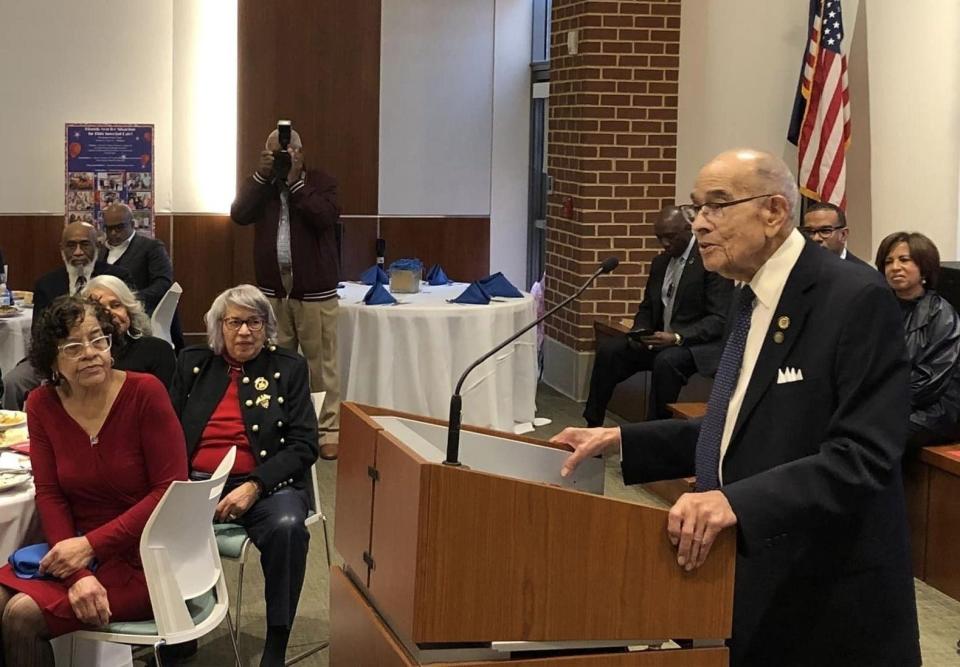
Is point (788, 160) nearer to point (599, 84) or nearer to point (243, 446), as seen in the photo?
point (599, 84)

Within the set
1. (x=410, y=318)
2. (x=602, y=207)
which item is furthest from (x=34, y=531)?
(x=602, y=207)

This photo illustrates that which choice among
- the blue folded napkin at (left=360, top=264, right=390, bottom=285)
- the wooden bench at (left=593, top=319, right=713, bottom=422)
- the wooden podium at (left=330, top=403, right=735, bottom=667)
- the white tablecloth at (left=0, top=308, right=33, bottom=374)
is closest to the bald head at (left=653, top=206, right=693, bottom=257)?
the wooden bench at (left=593, top=319, right=713, bottom=422)

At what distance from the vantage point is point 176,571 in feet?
11.5

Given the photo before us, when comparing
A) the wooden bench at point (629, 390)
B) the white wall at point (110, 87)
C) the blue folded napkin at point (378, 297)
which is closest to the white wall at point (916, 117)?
the wooden bench at point (629, 390)

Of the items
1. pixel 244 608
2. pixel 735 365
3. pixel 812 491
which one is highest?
pixel 735 365

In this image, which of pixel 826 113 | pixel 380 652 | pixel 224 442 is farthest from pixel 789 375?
pixel 826 113

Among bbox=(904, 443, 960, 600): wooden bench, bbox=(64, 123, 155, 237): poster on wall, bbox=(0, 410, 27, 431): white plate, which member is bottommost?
bbox=(904, 443, 960, 600): wooden bench

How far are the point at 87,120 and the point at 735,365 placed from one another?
739 cm

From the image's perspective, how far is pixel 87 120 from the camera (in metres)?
8.84

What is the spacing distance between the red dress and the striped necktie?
1.74 m

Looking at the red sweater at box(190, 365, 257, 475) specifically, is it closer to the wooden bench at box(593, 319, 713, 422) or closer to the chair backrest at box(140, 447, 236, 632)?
the chair backrest at box(140, 447, 236, 632)

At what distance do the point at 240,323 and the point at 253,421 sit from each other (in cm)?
33

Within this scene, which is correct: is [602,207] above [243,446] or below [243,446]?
above

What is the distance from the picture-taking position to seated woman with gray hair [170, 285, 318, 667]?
13.4ft
